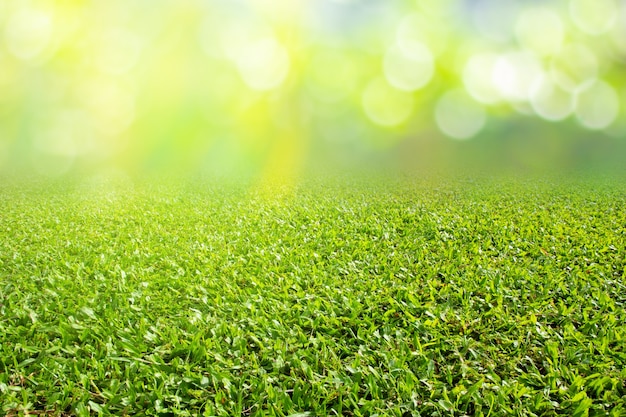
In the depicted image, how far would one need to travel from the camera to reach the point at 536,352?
2672mm

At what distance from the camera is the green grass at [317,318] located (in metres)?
2.25

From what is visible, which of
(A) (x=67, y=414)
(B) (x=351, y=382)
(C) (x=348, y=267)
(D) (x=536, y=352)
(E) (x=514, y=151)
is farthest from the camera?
(E) (x=514, y=151)

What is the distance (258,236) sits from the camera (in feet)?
18.5

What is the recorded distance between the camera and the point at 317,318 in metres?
3.11

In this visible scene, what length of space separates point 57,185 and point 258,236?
36.0ft

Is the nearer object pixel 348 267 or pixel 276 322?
pixel 276 322

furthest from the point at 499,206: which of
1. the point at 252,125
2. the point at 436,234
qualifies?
the point at 252,125

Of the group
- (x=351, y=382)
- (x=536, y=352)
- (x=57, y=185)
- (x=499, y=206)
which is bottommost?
(x=57, y=185)

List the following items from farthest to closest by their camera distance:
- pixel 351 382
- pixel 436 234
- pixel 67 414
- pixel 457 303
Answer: pixel 436 234, pixel 457 303, pixel 351 382, pixel 67 414

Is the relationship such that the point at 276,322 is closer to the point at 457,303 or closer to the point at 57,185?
the point at 457,303

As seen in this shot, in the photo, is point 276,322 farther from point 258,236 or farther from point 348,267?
point 258,236

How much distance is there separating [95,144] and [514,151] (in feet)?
131

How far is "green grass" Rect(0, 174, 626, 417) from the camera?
225 centimetres

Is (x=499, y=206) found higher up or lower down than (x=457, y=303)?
higher up
